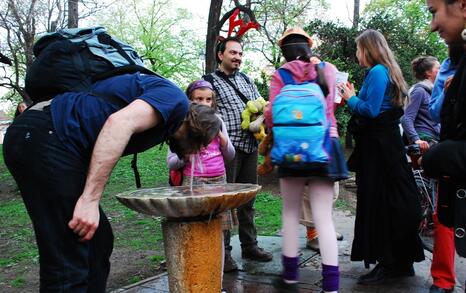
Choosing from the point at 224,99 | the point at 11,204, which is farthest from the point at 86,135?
the point at 11,204

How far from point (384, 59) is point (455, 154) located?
6.55 ft

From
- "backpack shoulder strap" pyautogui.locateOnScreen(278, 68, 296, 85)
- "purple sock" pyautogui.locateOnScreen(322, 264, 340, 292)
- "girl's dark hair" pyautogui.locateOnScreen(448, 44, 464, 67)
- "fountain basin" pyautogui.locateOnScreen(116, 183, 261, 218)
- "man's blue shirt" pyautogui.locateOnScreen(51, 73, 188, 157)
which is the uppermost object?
"backpack shoulder strap" pyautogui.locateOnScreen(278, 68, 296, 85)

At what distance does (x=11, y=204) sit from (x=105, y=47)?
319 inches

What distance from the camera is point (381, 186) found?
3.62 m

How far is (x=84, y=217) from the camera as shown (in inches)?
79.4

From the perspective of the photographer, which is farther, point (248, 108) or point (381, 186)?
point (248, 108)

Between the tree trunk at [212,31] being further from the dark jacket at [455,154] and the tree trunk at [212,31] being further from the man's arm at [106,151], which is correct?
the dark jacket at [455,154]

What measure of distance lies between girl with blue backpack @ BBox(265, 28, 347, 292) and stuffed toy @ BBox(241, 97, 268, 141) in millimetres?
682

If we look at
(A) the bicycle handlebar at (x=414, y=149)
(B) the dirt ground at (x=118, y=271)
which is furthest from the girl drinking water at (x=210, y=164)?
(A) the bicycle handlebar at (x=414, y=149)

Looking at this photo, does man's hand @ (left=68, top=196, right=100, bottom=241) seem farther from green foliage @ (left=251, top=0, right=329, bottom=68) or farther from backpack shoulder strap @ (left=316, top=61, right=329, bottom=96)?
green foliage @ (left=251, top=0, right=329, bottom=68)

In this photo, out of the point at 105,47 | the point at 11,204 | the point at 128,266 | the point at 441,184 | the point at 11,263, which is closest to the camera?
the point at 441,184

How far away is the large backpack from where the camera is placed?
2139mm

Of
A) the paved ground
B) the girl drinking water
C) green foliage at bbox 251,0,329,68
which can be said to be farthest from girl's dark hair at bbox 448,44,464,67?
green foliage at bbox 251,0,329,68

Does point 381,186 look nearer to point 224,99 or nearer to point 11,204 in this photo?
point 224,99
